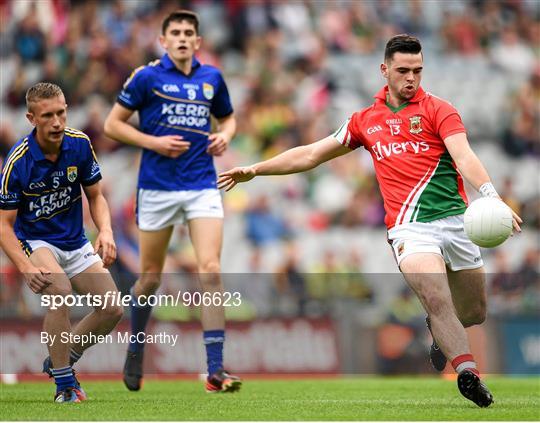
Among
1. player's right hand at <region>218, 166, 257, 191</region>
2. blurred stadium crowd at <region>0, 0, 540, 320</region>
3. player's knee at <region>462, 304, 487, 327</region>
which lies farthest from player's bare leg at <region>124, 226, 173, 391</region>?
blurred stadium crowd at <region>0, 0, 540, 320</region>

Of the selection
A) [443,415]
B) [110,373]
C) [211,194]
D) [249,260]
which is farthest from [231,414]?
[249,260]

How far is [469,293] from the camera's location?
815 centimetres

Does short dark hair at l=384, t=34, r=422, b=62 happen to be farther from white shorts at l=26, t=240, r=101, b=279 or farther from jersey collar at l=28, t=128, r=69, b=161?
white shorts at l=26, t=240, r=101, b=279

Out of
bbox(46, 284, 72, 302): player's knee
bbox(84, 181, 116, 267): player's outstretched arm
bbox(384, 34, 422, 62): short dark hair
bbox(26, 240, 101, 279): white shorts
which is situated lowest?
bbox(46, 284, 72, 302): player's knee

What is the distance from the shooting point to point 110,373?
13133 mm

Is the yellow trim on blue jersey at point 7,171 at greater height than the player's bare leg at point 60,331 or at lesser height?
greater

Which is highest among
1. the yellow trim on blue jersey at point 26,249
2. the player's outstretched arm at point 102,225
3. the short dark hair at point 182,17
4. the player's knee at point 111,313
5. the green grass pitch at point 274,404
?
the short dark hair at point 182,17

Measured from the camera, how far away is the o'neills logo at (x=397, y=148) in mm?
7820

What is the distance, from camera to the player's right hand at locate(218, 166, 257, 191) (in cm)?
815

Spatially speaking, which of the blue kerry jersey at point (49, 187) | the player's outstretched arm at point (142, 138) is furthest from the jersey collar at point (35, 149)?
the player's outstretched arm at point (142, 138)

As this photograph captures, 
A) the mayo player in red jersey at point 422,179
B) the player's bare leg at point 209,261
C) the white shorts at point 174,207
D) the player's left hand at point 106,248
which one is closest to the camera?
the mayo player in red jersey at point 422,179

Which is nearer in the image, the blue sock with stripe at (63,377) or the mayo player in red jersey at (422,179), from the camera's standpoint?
the mayo player in red jersey at (422,179)

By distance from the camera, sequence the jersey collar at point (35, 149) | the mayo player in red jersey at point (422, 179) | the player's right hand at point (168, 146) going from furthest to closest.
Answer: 1. the player's right hand at point (168, 146)
2. the jersey collar at point (35, 149)
3. the mayo player in red jersey at point (422, 179)

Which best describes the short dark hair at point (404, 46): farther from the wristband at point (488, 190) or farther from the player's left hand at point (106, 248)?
the player's left hand at point (106, 248)
